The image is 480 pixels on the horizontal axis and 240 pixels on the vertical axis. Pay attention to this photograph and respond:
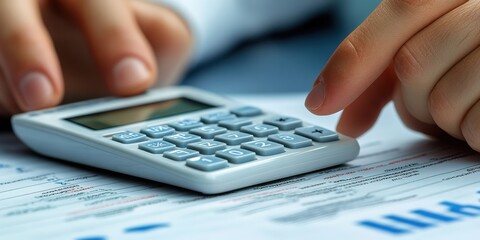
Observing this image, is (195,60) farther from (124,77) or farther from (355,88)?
(355,88)

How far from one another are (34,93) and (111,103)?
50mm

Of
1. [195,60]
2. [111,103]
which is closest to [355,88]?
[111,103]

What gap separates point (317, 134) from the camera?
39cm

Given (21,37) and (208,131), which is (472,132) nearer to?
(208,131)

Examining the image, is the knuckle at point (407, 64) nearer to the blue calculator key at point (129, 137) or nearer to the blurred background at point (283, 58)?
the blue calculator key at point (129, 137)

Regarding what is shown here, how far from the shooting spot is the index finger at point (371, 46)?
40 cm

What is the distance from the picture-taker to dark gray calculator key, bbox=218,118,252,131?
42cm

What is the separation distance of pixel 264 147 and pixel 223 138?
0.03m

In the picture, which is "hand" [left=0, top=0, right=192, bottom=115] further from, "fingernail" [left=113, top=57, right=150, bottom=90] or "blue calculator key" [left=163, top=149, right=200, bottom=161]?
"blue calculator key" [left=163, top=149, right=200, bottom=161]

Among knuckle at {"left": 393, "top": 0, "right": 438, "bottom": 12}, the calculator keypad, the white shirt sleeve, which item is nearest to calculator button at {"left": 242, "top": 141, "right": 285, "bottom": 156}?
the calculator keypad

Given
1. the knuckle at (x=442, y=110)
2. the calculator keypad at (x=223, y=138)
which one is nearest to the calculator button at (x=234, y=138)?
the calculator keypad at (x=223, y=138)

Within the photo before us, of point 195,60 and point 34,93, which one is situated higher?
point 195,60

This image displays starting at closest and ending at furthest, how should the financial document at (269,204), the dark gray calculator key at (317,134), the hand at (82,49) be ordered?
1. the financial document at (269,204)
2. the dark gray calculator key at (317,134)
3. the hand at (82,49)

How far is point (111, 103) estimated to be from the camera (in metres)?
0.49
